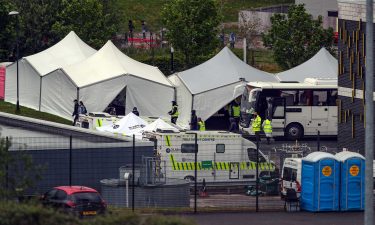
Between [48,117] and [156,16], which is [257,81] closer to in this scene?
[48,117]

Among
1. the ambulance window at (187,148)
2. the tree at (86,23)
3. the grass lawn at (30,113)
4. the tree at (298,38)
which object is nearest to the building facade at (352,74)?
the ambulance window at (187,148)

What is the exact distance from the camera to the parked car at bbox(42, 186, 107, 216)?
89.2 ft

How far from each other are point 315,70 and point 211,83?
573 centimetres

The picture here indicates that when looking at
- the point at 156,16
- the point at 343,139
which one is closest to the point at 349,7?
the point at 343,139

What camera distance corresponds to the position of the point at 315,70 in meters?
54.7

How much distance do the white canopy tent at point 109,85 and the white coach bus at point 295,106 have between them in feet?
14.7

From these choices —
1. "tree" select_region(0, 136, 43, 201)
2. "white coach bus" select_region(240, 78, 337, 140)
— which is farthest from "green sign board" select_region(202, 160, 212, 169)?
"white coach bus" select_region(240, 78, 337, 140)

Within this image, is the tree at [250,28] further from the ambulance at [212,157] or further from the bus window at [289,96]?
the ambulance at [212,157]

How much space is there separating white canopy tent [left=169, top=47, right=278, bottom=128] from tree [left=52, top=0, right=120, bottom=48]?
1639 cm

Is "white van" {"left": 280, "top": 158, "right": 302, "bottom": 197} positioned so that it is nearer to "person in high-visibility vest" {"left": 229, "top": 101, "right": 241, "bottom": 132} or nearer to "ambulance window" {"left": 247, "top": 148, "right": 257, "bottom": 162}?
"ambulance window" {"left": 247, "top": 148, "right": 257, "bottom": 162}

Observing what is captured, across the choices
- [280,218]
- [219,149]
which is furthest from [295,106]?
[280,218]

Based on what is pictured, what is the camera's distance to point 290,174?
33250 millimetres

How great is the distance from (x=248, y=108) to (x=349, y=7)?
44.2 feet

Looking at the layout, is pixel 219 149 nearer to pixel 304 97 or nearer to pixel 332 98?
pixel 304 97
